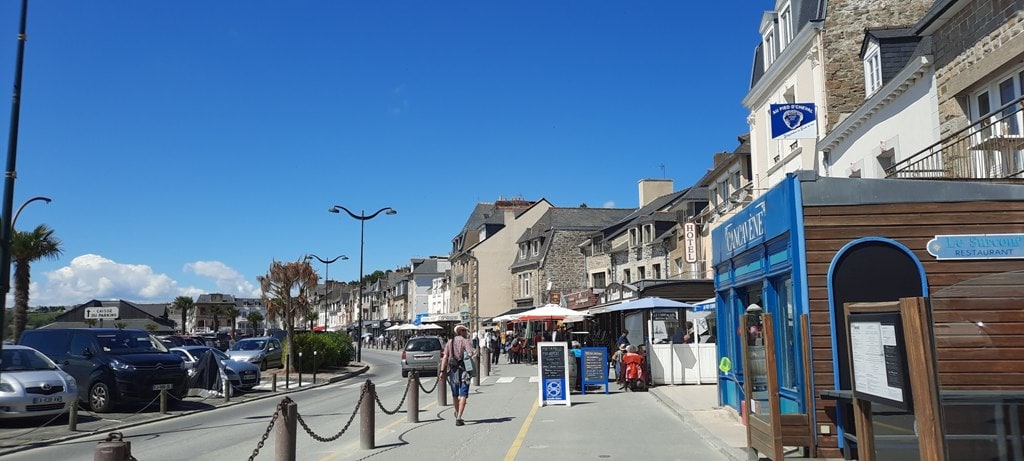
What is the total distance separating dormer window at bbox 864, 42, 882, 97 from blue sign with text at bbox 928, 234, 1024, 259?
1095cm

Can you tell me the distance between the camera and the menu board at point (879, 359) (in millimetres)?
4891

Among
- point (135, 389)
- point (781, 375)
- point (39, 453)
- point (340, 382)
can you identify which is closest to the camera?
point (781, 375)

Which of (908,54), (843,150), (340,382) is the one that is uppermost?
(908,54)

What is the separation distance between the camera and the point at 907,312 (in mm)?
4691

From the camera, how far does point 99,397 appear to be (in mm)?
16031

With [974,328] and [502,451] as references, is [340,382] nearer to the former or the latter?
[502,451]

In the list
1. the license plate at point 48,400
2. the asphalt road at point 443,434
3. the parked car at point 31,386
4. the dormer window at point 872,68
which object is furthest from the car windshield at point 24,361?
the dormer window at point 872,68

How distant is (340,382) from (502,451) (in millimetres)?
17677

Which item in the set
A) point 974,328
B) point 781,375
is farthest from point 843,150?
point 974,328

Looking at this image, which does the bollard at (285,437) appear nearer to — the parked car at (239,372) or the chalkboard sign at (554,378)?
the chalkboard sign at (554,378)

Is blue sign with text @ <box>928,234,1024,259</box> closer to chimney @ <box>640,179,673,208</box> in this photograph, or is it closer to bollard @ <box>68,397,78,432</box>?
bollard @ <box>68,397,78,432</box>

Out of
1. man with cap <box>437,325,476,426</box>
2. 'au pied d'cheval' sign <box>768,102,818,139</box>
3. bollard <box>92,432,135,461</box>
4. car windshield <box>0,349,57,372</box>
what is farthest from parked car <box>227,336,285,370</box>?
bollard <box>92,432,135,461</box>

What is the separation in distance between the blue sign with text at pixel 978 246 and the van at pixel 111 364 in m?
14.9

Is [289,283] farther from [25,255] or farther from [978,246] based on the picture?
[978,246]
